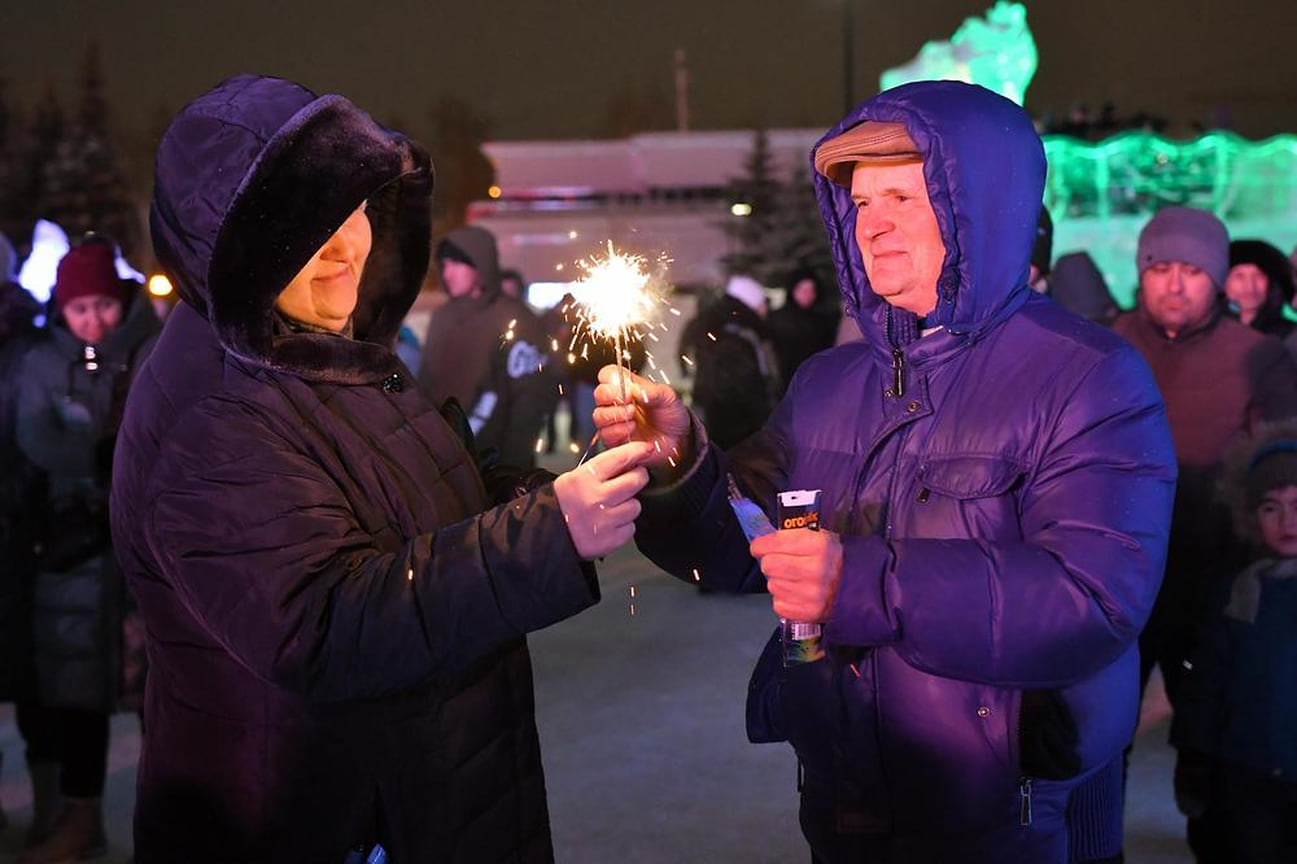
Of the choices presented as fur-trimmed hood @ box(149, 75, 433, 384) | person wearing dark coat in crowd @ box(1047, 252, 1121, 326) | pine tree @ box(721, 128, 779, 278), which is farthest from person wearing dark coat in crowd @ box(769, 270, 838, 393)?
pine tree @ box(721, 128, 779, 278)

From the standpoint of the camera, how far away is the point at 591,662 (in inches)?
288

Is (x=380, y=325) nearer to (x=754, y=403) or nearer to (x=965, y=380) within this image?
(x=965, y=380)

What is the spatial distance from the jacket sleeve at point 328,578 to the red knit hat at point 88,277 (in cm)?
363

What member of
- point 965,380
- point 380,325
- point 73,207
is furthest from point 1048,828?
point 73,207

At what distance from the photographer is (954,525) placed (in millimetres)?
2309

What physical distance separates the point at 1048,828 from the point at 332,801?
1.28 metres

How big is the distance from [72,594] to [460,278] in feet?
11.3

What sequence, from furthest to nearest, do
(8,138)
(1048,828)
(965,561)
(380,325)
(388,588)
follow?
(8,138) → (380,325) → (1048,828) → (965,561) → (388,588)

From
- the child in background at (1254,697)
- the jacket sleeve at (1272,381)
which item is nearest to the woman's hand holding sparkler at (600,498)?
the child in background at (1254,697)

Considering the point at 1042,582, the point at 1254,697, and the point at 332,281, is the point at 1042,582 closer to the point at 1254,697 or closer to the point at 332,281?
the point at 332,281

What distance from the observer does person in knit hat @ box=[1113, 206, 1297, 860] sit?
16.2 feet

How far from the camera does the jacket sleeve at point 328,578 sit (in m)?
1.98

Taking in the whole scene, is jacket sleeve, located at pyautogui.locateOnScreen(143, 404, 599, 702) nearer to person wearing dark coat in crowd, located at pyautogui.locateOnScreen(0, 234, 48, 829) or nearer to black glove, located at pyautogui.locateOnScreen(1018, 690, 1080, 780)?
black glove, located at pyautogui.locateOnScreen(1018, 690, 1080, 780)

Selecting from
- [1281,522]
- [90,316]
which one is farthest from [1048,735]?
[90,316]
